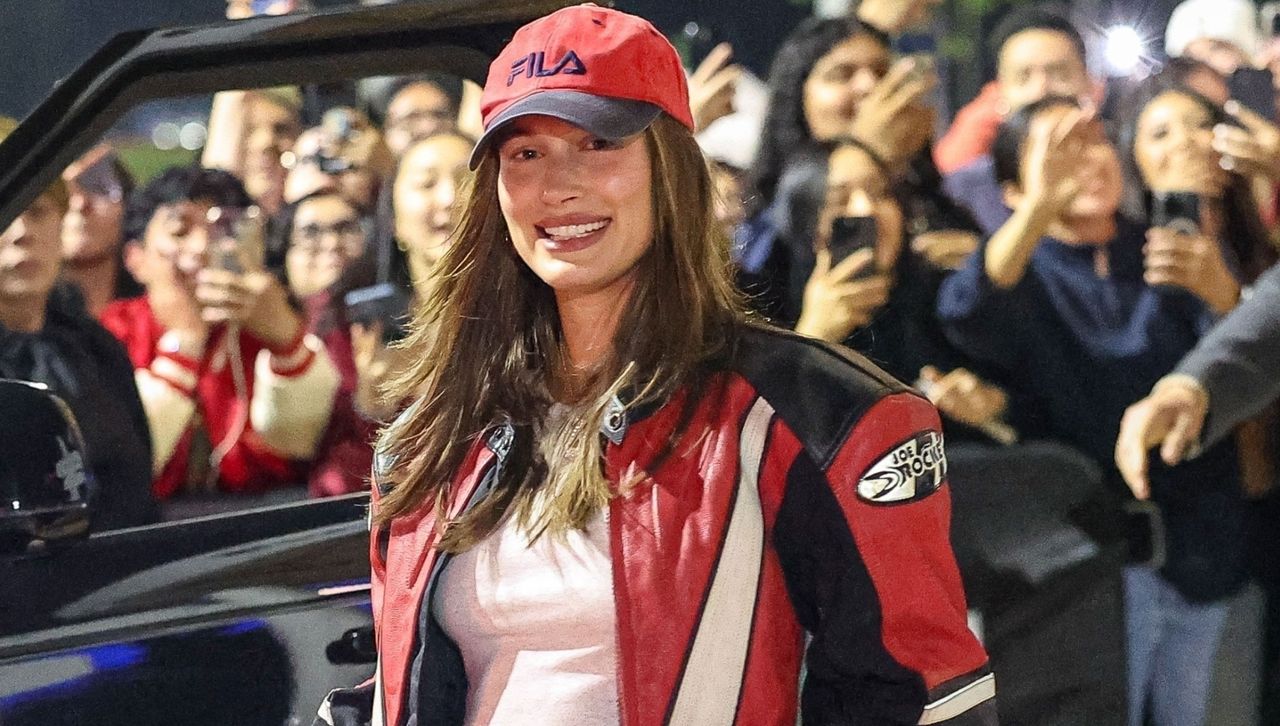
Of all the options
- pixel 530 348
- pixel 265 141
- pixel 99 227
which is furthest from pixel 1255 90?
pixel 530 348

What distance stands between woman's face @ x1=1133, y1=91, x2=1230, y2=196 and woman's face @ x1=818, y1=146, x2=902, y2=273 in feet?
2.08

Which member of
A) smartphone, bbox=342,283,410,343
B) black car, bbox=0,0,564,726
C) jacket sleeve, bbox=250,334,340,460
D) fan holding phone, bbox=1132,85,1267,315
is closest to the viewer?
black car, bbox=0,0,564,726

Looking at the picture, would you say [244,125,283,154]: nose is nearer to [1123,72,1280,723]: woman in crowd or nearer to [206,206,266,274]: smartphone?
[206,206,266,274]: smartphone

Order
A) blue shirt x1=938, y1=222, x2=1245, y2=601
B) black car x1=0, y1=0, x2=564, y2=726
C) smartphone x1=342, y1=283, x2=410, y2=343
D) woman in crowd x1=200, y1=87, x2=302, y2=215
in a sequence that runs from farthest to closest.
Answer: blue shirt x1=938, y1=222, x2=1245, y2=601
woman in crowd x1=200, y1=87, x2=302, y2=215
smartphone x1=342, y1=283, x2=410, y2=343
black car x1=0, y1=0, x2=564, y2=726

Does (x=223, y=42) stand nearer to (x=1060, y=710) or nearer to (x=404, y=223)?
(x=404, y=223)

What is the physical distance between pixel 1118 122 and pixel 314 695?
2.58 metres

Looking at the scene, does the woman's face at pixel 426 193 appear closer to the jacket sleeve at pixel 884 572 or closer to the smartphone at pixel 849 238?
the smartphone at pixel 849 238

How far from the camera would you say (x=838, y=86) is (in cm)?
369

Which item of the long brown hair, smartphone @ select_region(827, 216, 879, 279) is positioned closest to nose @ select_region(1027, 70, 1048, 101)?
smartphone @ select_region(827, 216, 879, 279)

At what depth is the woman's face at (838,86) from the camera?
3.67m

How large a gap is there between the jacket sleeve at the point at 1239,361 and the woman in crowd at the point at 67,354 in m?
2.25

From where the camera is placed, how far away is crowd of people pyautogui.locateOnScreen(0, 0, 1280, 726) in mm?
3215

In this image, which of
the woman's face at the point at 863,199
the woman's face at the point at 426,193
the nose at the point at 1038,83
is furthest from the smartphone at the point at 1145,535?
the woman's face at the point at 426,193

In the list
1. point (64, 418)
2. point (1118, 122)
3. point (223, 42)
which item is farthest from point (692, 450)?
point (1118, 122)
